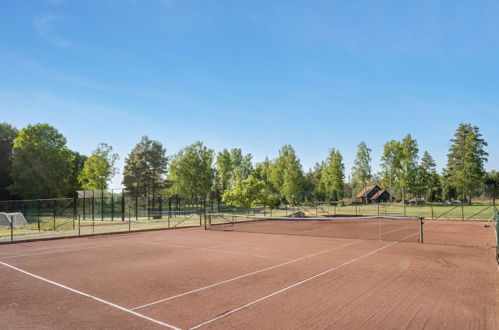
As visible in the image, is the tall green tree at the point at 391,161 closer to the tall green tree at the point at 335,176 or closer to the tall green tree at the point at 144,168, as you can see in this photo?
the tall green tree at the point at 335,176

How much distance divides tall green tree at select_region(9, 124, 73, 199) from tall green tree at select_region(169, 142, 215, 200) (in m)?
20.6

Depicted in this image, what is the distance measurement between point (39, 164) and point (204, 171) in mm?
30353

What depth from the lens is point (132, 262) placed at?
13375 mm

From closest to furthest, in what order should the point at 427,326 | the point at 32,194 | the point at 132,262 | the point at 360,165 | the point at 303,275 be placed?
the point at 427,326 < the point at 303,275 < the point at 132,262 < the point at 32,194 < the point at 360,165

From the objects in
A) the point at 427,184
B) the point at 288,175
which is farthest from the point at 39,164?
the point at 427,184

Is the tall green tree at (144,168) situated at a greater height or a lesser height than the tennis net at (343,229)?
greater

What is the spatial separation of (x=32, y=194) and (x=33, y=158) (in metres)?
6.43

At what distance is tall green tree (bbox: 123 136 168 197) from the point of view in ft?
251

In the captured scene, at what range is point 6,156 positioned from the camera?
63.5m

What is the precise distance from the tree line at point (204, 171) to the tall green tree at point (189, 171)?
210 mm

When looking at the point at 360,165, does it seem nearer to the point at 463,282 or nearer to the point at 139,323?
Result: the point at 463,282

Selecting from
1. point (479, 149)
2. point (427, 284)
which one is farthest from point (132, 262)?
point (479, 149)

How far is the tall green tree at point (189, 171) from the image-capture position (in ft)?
222

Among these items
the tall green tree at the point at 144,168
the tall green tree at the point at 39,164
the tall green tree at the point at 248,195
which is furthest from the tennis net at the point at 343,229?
the tall green tree at the point at 144,168
